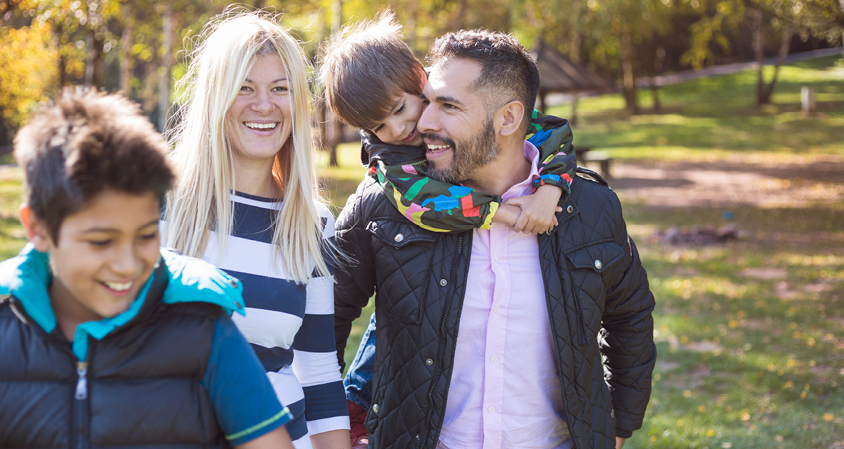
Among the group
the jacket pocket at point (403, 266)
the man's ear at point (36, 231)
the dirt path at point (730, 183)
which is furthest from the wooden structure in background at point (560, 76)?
the man's ear at point (36, 231)

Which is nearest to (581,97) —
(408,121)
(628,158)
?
(628,158)

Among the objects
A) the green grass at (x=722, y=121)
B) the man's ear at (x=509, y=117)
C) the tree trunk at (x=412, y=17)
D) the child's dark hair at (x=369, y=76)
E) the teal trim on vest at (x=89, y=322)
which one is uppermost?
the tree trunk at (x=412, y=17)

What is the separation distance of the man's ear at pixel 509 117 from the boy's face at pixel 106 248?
1376mm

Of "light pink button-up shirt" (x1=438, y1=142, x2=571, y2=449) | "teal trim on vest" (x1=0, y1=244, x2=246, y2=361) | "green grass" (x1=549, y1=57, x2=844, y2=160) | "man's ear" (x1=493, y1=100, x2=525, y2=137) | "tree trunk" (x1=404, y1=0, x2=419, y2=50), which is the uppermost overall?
"tree trunk" (x1=404, y1=0, x2=419, y2=50)

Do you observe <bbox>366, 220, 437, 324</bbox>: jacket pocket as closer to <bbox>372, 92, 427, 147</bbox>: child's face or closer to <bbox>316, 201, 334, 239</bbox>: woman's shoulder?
<bbox>316, 201, 334, 239</bbox>: woman's shoulder

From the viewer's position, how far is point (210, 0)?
49.8 ft

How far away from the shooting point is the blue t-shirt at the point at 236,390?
147 centimetres

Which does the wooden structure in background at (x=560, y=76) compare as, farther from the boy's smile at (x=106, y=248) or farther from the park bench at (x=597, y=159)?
the boy's smile at (x=106, y=248)

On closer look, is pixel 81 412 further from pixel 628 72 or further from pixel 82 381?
pixel 628 72

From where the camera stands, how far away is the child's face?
269 cm

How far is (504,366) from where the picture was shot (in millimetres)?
2266

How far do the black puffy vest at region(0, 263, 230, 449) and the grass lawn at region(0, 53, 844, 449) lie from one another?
5.06 feet

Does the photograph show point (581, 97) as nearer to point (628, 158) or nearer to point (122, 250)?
point (628, 158)

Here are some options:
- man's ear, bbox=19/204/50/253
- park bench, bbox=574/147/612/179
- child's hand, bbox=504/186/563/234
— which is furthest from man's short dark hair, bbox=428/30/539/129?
park bench, bbox=574/147/612/179
